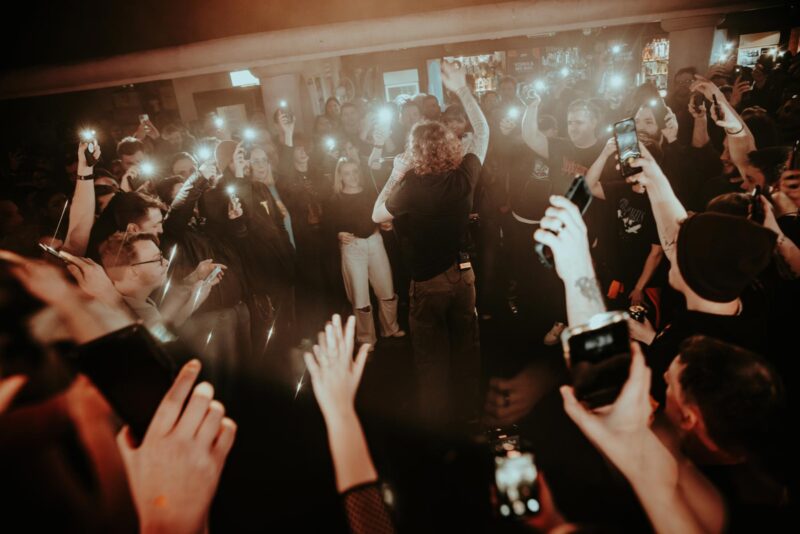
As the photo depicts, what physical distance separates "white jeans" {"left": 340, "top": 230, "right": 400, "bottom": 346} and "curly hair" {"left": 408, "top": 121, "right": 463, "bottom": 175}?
4.64ft

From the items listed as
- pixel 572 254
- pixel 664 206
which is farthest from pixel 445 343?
pixel 572 254

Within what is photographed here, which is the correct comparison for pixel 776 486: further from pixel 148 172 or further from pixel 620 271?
pixel 148 172

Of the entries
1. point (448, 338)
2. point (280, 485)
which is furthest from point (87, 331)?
point (448, 338)

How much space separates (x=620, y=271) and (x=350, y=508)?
3.69 m

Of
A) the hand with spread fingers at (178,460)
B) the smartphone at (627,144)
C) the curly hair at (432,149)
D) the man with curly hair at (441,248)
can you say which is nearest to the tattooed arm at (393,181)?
the man with curly hair at (441,248)

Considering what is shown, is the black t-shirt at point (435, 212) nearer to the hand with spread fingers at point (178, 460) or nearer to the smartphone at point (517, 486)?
the smartphone at point (517, 486)

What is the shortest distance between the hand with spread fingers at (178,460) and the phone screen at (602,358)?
3.24 ft

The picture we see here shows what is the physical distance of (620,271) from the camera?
3.87m

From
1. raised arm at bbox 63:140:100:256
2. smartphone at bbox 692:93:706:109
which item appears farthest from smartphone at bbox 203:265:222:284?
smartphone at bbox 692:93:706:109

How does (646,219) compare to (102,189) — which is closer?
(646,219)

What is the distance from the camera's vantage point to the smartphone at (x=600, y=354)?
1146 mm

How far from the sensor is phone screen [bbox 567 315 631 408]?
1.15 m

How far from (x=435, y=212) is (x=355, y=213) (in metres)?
1.34

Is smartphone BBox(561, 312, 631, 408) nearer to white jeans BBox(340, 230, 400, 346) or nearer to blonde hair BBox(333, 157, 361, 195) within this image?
white jeans BBox(340, 230, 400, 346)
